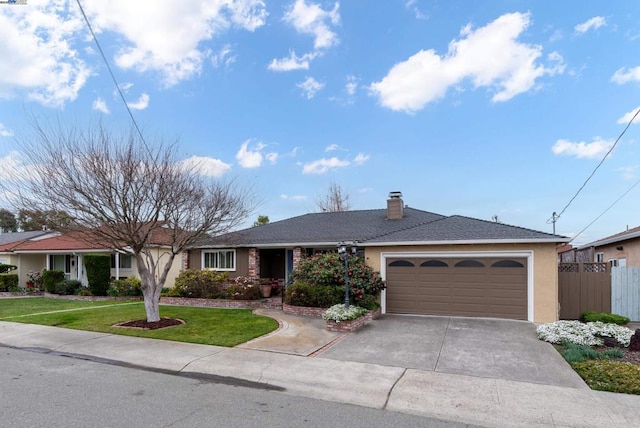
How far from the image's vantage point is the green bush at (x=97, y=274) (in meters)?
18.2

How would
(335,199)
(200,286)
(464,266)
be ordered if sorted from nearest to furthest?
(464,266)
(200,286)
(335,199)

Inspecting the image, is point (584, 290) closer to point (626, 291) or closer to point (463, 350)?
point (626, 291)

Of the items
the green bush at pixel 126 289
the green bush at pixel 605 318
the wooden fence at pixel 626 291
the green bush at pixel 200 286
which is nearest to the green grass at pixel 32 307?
the green bush at pixel 126 289

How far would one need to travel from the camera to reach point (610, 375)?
20.7 ft

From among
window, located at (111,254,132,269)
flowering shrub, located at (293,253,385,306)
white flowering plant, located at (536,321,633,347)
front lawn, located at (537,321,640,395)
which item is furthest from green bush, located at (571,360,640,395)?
window, located at (111,254,132,269)

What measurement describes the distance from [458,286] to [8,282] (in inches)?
892

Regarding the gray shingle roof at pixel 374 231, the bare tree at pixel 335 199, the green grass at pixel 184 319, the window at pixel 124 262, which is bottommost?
the green grass at pixel 184 319

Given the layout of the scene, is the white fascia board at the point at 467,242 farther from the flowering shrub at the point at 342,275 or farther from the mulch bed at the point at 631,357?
the mulch bed at the point at 631,357

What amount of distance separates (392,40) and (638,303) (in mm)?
11638

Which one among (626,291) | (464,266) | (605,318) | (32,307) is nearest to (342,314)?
(464,266)

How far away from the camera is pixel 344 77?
1559 centimetres

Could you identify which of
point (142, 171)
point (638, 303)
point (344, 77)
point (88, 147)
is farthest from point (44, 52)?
point (638, 303)

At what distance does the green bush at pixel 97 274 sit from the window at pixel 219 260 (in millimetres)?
4949

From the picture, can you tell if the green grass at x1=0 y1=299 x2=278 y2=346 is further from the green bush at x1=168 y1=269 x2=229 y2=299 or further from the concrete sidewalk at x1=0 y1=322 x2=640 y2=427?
the green bush at x1=168 y1=269 x2=229 y2=299
